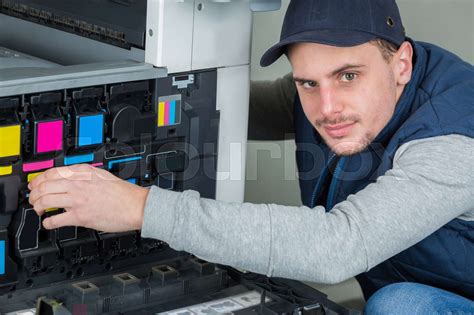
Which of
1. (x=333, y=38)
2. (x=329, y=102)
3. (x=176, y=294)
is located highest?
(x=333, y=38)

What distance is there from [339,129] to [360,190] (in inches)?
5.0

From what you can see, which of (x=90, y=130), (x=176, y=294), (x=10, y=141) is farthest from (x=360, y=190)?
(x=10, y=141)

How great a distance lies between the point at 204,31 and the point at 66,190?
53 centimetres

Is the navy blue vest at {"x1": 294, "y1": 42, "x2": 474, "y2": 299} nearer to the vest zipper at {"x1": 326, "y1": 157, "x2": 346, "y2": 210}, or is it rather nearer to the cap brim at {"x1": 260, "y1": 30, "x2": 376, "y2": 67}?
the vest zipper at {"x1": 326, "y1": 157, "x2": 346, "y2": 210}

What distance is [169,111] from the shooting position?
173 centimetres

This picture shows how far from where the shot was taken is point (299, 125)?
195 cm

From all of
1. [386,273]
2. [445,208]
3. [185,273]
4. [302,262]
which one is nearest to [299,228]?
[302,262]

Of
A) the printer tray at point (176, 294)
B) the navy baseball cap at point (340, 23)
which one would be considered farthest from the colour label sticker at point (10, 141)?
the navy baseball cap at point (340, 23)

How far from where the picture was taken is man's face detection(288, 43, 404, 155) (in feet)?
5.15

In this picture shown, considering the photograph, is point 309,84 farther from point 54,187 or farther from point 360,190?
point 54,187

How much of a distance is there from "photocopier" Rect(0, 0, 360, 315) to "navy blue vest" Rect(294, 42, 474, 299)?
0.73 feet

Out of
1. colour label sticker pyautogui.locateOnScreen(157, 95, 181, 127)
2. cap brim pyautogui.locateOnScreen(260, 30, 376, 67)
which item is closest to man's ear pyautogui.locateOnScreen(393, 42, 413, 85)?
cap brim pyautogui.locateOnScreen(260, 30, 376, 67)

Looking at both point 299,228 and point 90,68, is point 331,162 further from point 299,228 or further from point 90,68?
point 90,68

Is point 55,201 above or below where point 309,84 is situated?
below
